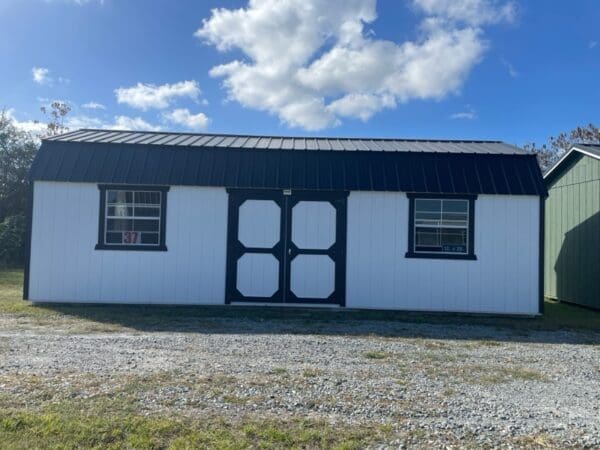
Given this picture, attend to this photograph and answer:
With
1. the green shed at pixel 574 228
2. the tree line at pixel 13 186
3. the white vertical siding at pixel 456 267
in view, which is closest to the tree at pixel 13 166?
the tree line at pixel 13 186

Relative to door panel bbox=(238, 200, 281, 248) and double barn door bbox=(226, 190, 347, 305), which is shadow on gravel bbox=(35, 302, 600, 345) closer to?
double barn door bbox=(226, 190, 347, 305)

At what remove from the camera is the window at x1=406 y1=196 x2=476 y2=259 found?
1002 cm

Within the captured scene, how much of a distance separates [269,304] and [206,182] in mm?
2687

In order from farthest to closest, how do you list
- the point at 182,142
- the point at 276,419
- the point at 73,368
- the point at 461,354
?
the point at 182,142 < the point at 461,354 < the point at 73,368 < the point at 276,419

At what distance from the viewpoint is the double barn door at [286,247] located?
1009cm

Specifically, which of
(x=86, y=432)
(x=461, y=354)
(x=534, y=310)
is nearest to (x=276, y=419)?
(x=86, y=432)

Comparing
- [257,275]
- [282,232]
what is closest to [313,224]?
[282,232]

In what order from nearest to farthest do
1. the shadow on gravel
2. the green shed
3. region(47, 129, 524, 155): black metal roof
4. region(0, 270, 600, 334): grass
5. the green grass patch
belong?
1. the green grass patch
2. the shadow on gravel
3. region(0, 270, 600, 334): grass
4. region(47, 129, 524, 155): black metal roof
5. the green shed

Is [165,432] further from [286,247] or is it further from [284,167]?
[284,167]

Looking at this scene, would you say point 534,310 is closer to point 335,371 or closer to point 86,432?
point 335,371

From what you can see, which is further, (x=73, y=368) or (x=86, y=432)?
(x=73, y=368)

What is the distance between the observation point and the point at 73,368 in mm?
5398

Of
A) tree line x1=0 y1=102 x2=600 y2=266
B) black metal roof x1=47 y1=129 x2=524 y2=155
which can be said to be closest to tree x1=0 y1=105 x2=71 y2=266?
tree line x1=0 y1=102 x2=600 y2=266

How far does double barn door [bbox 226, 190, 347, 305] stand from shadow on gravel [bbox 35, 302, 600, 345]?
364mm
